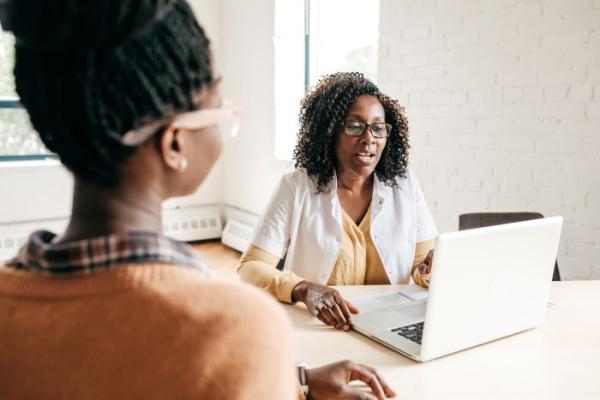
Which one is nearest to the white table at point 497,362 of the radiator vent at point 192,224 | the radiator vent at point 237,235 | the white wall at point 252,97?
the white wall at point 252,97

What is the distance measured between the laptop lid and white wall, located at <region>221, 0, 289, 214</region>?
125 inches

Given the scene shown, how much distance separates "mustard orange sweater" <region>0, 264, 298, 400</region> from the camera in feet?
1.66

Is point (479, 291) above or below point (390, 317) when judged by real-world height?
above

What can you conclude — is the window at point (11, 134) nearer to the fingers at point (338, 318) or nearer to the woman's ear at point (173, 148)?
the fingers at point (338, 318)

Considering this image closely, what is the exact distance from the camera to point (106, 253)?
546mm

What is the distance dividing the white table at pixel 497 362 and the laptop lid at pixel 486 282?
1.6 inches

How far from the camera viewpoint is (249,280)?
67.7 inches

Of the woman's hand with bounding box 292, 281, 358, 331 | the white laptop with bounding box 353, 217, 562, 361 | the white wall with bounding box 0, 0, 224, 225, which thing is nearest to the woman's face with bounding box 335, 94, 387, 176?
the woman's hand with bounding box 292, 281, 358, 331

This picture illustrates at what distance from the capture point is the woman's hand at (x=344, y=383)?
1012 mm

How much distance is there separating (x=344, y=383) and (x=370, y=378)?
49mm

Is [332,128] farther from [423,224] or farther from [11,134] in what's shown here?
[11,134]

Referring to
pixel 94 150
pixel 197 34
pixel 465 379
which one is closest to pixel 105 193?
pixel 94 150

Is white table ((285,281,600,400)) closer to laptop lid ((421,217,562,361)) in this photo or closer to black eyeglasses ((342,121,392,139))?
laptop lid ((421,217,562,361))

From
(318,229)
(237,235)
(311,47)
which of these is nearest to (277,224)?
(318,229)
